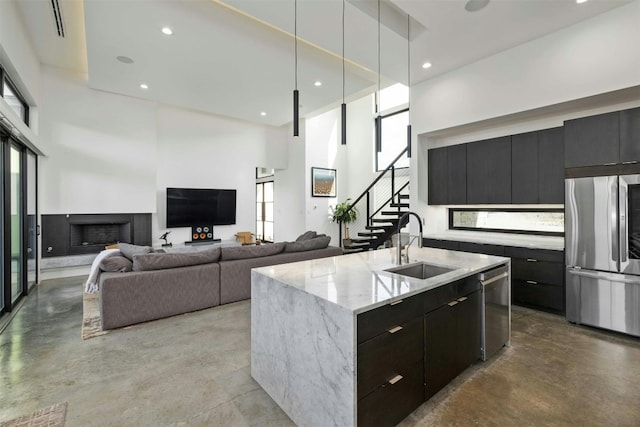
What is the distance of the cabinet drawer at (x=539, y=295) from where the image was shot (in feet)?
12.1

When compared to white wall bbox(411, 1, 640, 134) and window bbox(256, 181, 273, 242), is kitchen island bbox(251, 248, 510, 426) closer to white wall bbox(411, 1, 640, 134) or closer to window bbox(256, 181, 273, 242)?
white wall bbox(411, 1, 640, 134)

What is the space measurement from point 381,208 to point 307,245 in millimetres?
3189

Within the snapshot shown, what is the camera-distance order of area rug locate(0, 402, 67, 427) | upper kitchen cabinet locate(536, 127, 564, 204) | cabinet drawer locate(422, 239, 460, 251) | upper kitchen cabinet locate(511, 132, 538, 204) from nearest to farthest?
area rug locate(0, 402, 67, 427)
upper kitchen cabinet locate(536, 127, 564, 204)
upper kitchen cabinet locate(511, 132, 538, 204)
cabinet drawer locate(422, 239, 460, 251)

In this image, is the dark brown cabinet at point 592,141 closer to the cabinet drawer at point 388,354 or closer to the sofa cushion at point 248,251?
the cabinet drawer at point 388,354

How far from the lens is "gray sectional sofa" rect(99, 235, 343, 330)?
3.35m

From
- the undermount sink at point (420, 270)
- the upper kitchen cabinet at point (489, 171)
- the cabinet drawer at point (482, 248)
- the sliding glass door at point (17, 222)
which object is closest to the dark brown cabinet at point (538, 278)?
the cabinet drawer at point (482, 248)

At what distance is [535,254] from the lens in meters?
3.86

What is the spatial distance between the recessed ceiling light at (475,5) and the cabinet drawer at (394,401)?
3.48 metres

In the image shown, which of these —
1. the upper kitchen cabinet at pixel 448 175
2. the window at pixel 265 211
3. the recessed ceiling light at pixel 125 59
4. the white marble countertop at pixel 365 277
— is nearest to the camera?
the white marble countertop at pixel 365 277

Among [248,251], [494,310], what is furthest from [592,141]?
[248,251]

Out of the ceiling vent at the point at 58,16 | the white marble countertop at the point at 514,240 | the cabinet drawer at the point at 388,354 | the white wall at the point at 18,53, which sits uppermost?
the ceiling vent at the point at 58,16

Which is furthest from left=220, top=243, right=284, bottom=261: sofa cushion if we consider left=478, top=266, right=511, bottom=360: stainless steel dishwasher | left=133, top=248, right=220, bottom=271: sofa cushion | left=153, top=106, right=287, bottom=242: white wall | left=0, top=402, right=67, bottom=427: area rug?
left=153, top=106, right=287, bottom=242: white wall

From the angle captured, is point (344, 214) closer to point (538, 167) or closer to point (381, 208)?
point (381, 208)

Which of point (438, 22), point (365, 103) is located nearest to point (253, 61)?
point (438, 22)
